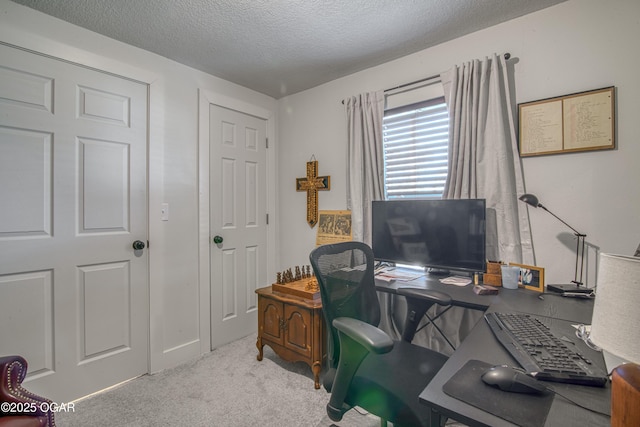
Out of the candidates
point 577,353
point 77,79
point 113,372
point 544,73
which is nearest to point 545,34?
Result: point 544,73

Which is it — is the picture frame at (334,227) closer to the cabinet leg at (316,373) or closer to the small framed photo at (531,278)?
the cabinet leg at (316,373)

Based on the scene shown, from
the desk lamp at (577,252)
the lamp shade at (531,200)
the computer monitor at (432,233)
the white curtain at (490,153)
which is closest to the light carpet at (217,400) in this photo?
the computer monitor at (432,233)

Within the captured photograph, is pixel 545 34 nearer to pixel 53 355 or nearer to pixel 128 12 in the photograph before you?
pixel 128 12

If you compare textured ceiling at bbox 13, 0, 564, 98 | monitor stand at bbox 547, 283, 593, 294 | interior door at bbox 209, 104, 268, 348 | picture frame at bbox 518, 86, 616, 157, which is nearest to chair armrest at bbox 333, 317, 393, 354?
monitor stand at bbox 547, 283, 593, 294

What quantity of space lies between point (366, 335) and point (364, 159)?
1796mm

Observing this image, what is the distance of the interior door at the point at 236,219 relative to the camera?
106 inches

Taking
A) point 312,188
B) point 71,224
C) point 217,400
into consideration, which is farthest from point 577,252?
point 71,224

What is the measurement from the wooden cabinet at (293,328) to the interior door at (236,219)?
51 cm

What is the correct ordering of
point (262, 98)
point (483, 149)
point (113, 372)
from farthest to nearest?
point (262, 98) → point (113, 372) → point (483, 149)

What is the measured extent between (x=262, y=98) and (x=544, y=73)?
8.02ft

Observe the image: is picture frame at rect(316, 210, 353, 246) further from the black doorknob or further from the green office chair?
the black doorknob

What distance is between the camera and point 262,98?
312 cm

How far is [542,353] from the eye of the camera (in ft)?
2.91

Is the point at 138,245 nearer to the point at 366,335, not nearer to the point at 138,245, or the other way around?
the point at 138,245
